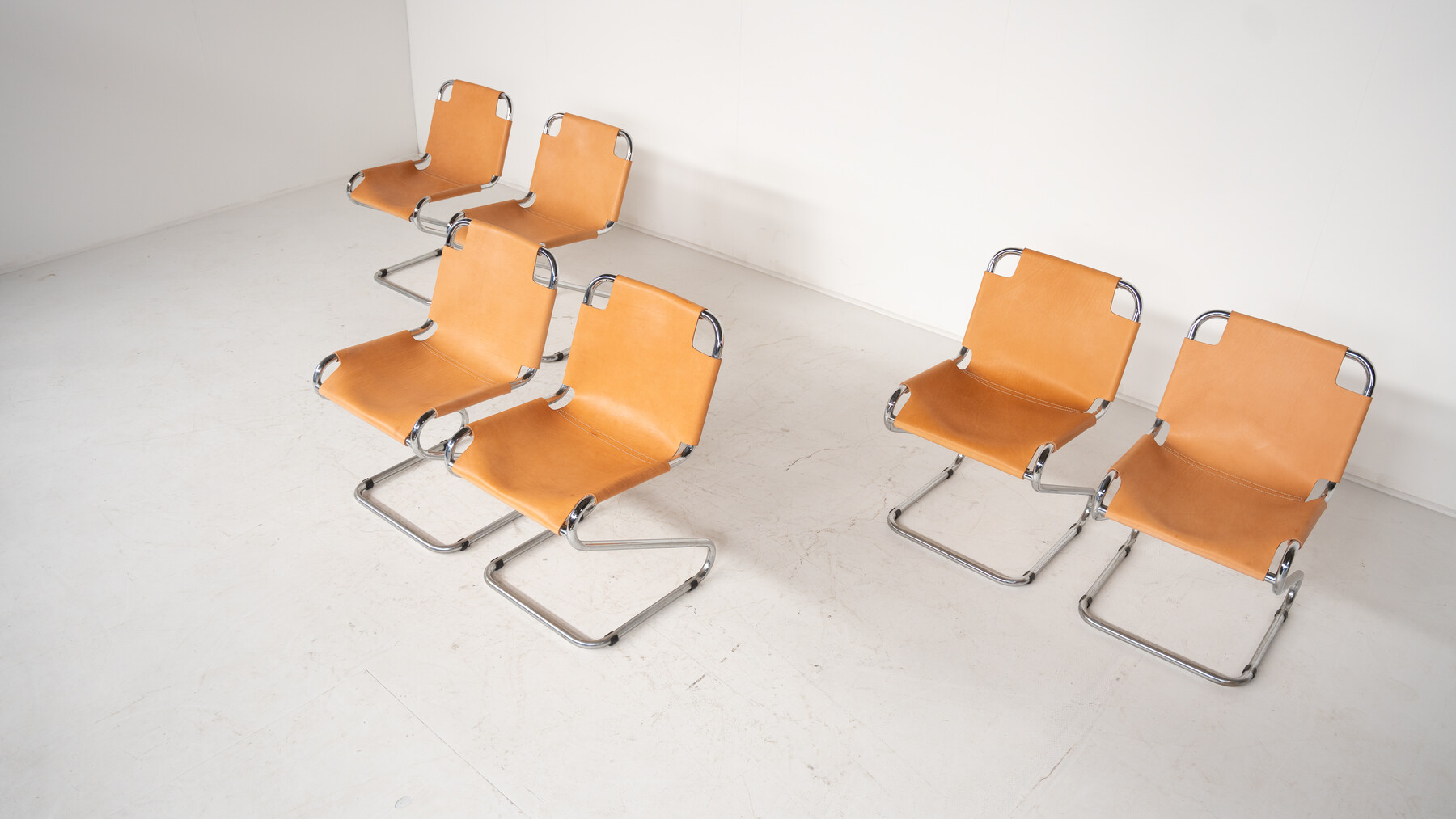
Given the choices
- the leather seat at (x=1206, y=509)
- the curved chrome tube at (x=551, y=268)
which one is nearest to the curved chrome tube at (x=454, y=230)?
the curved chrome tube at (x=551, y=268)

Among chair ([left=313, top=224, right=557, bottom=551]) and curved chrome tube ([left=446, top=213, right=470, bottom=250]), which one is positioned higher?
curved chrome tube ([left=446, top=213, right=470, bottom=250])

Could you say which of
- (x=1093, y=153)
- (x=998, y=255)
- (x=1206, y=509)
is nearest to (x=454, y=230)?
(x=998, y=255)

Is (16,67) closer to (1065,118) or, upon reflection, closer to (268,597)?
(268,597)

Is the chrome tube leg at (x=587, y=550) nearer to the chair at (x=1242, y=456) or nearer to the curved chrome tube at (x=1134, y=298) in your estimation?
the chair at (x=1242, y=456)

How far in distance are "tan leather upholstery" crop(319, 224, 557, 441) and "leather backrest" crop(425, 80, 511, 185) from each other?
1.69 metres

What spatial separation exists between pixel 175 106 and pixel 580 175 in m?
2.49

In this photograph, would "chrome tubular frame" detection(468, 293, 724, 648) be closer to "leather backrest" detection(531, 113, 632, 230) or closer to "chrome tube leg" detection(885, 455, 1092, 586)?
"chrome tube leg" detection(885, 455, 1092, 586)

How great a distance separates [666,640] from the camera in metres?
2.99

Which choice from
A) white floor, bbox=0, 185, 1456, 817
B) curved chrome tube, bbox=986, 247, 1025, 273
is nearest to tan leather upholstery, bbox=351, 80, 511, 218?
white floor, bbox=0, 185, 1456, 817

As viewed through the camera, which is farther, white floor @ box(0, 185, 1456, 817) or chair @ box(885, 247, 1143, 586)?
chair @ box(885, 247, 1143, 586)

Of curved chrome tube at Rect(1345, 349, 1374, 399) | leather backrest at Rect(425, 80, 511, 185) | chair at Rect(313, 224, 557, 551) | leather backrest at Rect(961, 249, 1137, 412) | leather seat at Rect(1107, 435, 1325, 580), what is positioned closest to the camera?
leather seat at Rect(1107, 435, 1325, 580)

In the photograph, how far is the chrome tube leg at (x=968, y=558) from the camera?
3.26 m

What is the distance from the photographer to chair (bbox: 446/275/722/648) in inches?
115

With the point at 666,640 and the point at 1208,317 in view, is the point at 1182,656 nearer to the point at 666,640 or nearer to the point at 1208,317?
the point at 1208,317
